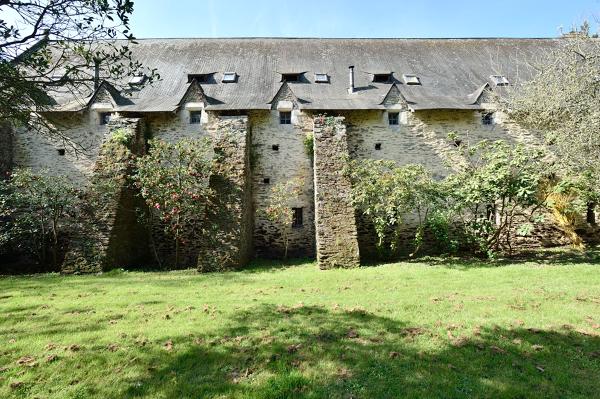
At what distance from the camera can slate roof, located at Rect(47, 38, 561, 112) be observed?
13664 millimetres

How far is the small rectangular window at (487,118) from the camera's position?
1373 centimetres

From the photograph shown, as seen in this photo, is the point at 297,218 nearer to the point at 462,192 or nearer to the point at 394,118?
the point at 394,118

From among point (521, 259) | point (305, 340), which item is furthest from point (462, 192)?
point (305, 340)

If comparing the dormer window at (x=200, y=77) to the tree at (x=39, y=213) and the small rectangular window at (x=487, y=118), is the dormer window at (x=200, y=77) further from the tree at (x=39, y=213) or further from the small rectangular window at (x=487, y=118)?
the small rectangular window at (x=487, y=118)

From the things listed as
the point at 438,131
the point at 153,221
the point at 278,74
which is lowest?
the point at 153,221

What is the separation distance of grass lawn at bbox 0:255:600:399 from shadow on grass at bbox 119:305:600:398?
0.02 m

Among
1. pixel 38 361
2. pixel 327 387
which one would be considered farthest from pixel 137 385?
pixel 327 387

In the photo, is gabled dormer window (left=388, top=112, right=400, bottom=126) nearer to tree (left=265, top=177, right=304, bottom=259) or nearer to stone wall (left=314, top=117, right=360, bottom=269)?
stone wall (left=314, top=117, right=360, bottom=269)

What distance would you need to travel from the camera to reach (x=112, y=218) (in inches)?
400

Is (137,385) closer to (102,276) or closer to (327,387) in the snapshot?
(327,387)

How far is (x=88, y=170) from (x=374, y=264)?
11695 mm

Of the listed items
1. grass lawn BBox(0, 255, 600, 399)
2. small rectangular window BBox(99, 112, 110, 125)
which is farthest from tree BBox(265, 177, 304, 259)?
small rectangular window BBox(99, 112, 110, 125)

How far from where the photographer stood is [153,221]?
12.4 m

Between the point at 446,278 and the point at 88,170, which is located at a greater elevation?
the point at 88,170
